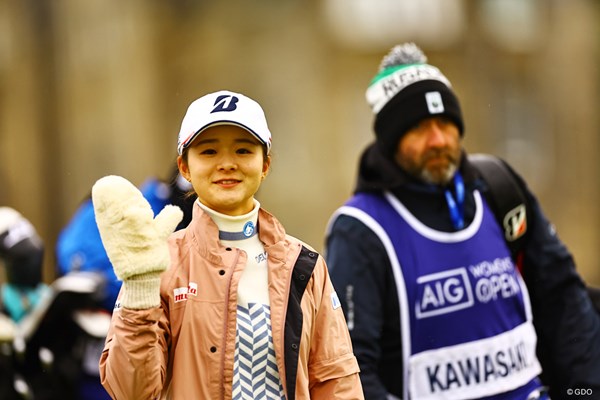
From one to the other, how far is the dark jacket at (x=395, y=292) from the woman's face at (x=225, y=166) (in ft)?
5.14

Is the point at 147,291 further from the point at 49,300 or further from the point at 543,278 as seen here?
the point at 49,300

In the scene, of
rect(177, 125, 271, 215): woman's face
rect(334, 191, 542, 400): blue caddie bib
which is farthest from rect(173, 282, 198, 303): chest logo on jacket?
rect(334, 191, 542, 400): blue caddie bib

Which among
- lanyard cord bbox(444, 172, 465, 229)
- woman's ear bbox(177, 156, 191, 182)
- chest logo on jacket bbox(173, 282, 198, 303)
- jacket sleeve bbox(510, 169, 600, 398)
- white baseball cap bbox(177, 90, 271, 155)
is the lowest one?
jacket sleeve bbox(510, 169, 600, 398)

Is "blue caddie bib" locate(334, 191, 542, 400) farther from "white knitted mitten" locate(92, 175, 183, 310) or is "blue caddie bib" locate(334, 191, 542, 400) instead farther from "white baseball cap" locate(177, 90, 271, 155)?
"white knitted mitten" locate(92, 175, 183, 310)

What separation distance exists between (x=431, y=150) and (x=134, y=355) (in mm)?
2453

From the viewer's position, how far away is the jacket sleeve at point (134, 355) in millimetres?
3701

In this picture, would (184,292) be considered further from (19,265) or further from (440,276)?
(19,265)

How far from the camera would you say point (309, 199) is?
1004 inches

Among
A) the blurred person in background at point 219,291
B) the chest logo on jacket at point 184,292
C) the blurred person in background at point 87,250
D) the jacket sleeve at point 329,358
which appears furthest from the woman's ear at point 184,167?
the blurred person in background at point 87,250

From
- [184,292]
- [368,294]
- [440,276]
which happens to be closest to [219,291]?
[184,292]

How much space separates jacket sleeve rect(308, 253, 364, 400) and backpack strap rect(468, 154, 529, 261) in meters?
2.00

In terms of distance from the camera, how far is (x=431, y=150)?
5805 mm

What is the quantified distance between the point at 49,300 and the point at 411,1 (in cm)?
1931

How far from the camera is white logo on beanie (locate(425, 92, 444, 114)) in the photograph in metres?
5.80
